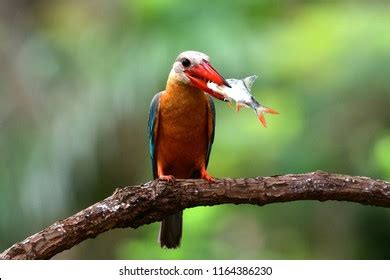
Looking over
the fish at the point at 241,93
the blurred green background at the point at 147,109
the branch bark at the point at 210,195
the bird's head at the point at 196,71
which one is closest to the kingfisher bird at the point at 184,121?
the bird's head at the point at 196,71

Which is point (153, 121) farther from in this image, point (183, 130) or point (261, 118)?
point (261, 118)

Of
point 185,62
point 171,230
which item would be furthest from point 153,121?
point 171,230

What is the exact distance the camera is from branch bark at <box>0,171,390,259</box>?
4.29 meters

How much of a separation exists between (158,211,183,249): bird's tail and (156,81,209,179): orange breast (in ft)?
1.08

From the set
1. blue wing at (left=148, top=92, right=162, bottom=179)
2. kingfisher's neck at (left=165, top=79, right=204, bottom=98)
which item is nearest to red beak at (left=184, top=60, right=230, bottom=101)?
kingfisher's neck at (left=165, top=79, right=204, bottom=98)

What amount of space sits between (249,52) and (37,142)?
2.34 m

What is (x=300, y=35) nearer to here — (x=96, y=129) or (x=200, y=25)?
(x=200, y=25)

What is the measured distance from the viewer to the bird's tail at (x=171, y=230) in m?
5.85

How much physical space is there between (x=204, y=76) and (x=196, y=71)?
0.28 ft

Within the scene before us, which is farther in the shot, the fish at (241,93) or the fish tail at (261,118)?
the fish at (241,93)

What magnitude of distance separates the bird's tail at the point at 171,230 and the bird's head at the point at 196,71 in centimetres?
106

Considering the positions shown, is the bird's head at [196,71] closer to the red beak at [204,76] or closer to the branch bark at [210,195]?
the red beak at [204,76]

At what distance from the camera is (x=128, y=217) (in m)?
4.36
